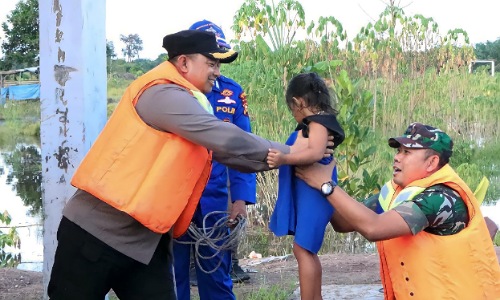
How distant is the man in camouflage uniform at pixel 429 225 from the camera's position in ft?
10.7

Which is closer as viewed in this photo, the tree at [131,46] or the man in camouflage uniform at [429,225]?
the man in camouflage uniform at [429,225]

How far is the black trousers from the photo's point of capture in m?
3.13

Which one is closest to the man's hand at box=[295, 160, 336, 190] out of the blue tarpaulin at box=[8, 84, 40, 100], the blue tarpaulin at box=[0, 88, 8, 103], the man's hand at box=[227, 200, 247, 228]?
the man's hand at box=[227, 200, 247, 228]

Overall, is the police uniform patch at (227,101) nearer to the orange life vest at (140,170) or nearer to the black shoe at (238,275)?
the orange life vest at (140,170)

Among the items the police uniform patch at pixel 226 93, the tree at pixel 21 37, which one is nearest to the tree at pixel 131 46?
the tree at pixel 21 37

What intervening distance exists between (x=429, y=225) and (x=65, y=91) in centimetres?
192

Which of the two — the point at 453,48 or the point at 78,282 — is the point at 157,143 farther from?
the point at 453,48

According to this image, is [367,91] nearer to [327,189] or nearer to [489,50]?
[327,189]

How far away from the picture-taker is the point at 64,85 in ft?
13.4

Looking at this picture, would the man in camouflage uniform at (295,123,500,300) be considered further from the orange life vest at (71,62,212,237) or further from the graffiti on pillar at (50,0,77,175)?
the graffiti on pillar at (50,0,77,175)

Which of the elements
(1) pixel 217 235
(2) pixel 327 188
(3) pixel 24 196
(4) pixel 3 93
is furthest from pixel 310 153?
(4) pixel 3 93

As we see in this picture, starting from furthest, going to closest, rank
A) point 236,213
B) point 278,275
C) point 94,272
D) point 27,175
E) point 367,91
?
point 27,175 < point 367,91 < point 278,275 < point 236,213 < point 94,272

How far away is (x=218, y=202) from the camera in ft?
14.0

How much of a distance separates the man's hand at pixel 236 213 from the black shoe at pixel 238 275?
1.71 meters
